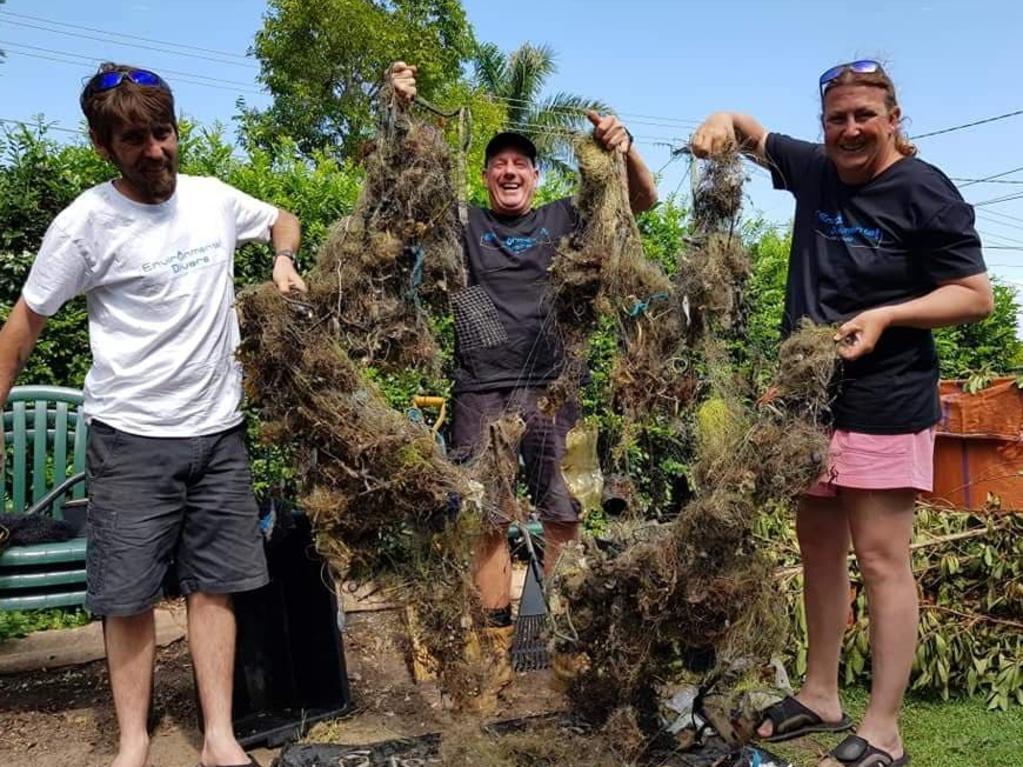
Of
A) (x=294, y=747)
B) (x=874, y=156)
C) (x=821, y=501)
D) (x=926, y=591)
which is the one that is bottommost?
(x=294, y=747)

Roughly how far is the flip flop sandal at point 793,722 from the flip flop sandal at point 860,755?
22cm

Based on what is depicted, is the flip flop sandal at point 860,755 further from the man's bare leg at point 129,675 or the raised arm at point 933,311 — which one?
the man's bare leg at point 129,675

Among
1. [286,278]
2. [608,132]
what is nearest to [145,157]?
[286,278]

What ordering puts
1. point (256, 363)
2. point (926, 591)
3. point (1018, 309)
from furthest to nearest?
point (1018, 309)
point (926, 591)
point (256, 363)

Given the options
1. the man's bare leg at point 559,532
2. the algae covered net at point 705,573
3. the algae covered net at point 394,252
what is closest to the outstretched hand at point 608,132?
the algae covered net at point 394,252

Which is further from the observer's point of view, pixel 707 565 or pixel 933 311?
pixel 933 311

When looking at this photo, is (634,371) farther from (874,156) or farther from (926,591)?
(926,591)

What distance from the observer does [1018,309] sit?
8.05 metres

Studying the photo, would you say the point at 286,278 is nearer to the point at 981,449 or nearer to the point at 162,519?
the point at 162,519

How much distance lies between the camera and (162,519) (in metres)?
2.72

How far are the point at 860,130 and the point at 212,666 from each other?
2673 millimetres

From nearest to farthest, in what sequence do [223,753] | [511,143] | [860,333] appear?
[860,333] < [223,753] < [511,143]

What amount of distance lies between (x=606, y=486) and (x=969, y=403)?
2.19 metres

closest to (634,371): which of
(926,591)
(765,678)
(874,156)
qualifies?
(874,156)
